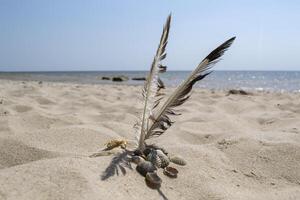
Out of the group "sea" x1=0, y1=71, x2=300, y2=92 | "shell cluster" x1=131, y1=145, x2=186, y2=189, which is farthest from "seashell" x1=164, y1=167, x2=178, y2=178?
"sea" x1=0, y1=71, x2=300, y2=92

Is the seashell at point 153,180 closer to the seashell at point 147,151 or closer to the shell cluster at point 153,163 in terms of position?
the shell cluster at point 153,163

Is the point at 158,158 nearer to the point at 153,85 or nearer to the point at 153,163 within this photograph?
the point at 153,163

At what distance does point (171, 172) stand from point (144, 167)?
177 mm

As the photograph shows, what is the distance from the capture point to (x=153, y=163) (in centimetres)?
185

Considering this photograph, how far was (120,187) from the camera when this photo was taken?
5.23 ft

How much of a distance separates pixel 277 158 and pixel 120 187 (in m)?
1.19

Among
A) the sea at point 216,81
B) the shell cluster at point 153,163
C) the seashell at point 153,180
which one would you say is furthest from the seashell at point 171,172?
the sea at point 216,81

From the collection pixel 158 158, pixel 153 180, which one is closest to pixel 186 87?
pixel 158 158

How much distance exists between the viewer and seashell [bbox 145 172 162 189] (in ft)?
5.51

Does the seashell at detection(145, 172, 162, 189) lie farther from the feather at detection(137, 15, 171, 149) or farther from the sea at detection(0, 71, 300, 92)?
the sea at detection(0, 71, 300, 92)

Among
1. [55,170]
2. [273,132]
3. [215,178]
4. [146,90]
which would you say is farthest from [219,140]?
[55,170]

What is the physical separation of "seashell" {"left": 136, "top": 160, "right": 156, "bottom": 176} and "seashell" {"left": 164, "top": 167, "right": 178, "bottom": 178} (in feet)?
0.31

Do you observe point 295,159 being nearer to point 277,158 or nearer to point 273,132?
point 277,158

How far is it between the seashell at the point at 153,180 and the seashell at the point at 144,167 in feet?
0.12
